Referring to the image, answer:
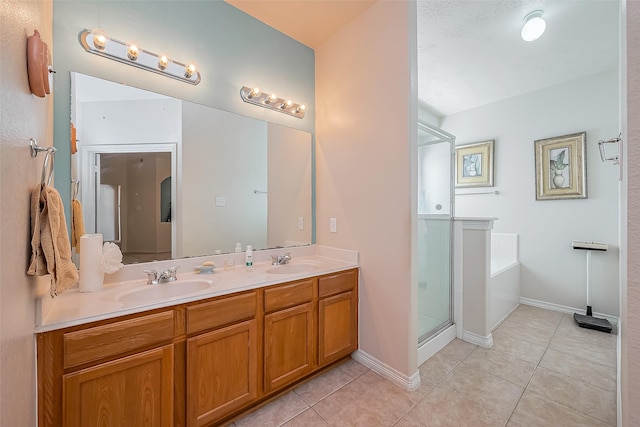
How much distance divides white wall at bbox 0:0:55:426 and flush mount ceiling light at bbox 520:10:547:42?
309 centimetres

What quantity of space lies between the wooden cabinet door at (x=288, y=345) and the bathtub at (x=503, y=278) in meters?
1.83

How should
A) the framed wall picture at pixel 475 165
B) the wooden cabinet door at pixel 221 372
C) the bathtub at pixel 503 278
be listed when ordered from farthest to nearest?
the framed wall picture at pixel 475 165
the bathtub at pixel 503 278
the wooden cabinet door at pixel 221 372

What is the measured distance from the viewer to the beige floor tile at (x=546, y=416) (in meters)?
1.47

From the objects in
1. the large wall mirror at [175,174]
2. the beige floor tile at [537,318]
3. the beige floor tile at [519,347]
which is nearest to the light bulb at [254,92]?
the large wall mirror at [175,174]

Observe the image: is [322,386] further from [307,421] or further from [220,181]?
[220,181]

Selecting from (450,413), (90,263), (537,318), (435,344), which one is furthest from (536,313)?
(90,263)

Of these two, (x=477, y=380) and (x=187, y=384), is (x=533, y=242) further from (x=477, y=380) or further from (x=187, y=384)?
(x=187, y=384)

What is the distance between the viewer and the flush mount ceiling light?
2029 millimetres

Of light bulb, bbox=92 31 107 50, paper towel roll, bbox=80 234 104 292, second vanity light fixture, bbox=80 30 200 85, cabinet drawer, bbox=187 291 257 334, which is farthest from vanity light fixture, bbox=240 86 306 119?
cabinet drawer, bbox=187 291 257 334

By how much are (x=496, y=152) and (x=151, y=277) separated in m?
4.35

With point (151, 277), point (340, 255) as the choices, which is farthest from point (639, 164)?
point (151, 277)

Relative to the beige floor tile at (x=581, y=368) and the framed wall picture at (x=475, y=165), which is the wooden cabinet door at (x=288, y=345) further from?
the framed wall picture at (x=475, y=165)

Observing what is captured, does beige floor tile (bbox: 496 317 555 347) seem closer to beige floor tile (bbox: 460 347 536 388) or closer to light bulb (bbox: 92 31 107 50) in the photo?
beige floor tile (bbox: 460 347 536 388)

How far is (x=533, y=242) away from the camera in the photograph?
3.33 meters
